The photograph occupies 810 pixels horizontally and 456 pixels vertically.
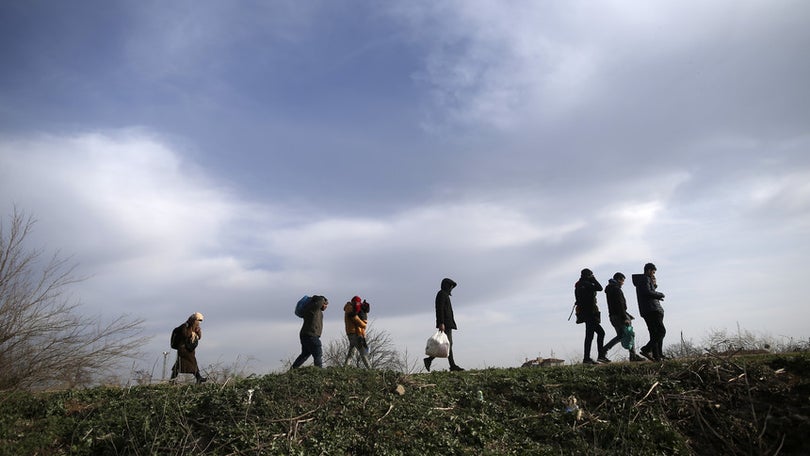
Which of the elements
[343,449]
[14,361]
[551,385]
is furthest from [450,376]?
[14,361]

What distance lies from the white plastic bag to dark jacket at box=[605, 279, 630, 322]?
391cm

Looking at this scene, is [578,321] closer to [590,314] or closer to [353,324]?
[590,314]

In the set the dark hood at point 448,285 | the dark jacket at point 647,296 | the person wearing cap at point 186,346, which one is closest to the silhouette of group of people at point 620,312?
the dark jacket at point 647,296

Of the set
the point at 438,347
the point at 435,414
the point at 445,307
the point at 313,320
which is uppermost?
the point at 445,307

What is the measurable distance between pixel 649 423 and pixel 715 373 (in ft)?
6.26

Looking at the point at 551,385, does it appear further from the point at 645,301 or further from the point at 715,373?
the point at 645,301

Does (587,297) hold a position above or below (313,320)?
above

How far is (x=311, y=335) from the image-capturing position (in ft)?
37.7

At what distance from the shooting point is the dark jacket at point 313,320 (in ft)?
37.8

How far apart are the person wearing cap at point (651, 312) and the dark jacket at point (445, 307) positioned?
4.08 metres

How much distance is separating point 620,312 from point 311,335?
6.93 m

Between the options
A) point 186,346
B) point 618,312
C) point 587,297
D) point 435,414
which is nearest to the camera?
point 435,414

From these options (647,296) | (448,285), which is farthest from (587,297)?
(448,285)

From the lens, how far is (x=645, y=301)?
1148 centimetres
